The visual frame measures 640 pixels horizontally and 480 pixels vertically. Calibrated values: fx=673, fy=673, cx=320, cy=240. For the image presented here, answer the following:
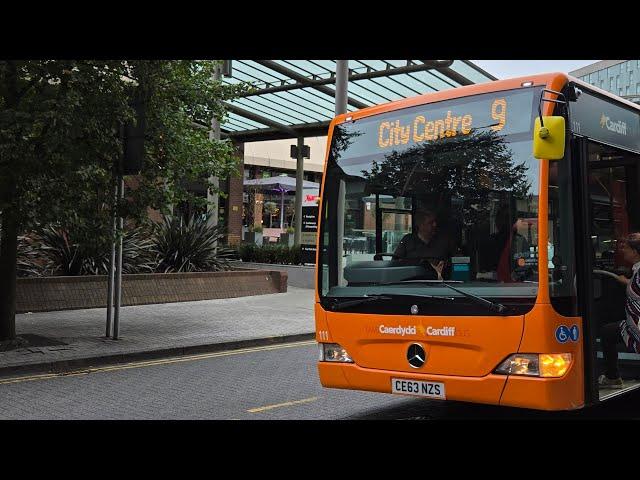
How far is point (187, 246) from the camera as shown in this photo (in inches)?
687

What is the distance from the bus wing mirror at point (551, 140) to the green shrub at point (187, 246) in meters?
13.1

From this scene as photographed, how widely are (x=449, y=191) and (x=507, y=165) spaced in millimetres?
595

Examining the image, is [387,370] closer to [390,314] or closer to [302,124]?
[390,314]

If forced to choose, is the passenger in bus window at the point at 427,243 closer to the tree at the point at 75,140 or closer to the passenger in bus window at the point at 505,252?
the passenger in bus window at the point at 505,252

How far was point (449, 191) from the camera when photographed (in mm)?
5656

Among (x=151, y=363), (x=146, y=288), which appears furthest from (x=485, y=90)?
(x=146, y=288)

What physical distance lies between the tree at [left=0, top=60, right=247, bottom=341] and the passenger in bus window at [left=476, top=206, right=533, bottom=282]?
222 inches

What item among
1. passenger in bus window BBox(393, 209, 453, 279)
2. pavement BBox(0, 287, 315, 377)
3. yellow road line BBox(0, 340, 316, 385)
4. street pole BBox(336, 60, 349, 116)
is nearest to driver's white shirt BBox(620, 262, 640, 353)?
passenger in bus window BBox(393, 209, 453, 279)

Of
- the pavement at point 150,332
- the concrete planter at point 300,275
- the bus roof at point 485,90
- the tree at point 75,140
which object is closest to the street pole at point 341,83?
the pavement at point 150,332

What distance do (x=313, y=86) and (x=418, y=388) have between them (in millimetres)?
20507

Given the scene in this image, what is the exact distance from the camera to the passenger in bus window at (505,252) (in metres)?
Result: 5.03

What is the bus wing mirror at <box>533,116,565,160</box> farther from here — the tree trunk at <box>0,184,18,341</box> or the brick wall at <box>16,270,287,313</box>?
the brick wall at <box>16,270,287,313</box>

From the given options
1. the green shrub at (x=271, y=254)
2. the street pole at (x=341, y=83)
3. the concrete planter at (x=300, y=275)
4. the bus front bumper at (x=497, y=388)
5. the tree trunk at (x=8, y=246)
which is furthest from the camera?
the green shrub at (x=271, y=254)

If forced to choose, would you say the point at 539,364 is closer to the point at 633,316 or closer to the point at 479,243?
the point at 479,243
